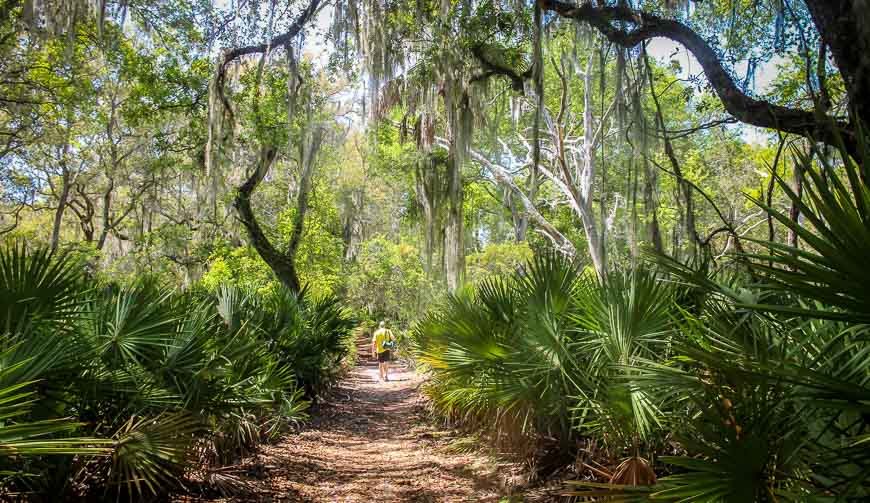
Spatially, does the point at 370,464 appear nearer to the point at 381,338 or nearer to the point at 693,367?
the point at 693,367

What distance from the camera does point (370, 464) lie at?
264 inches

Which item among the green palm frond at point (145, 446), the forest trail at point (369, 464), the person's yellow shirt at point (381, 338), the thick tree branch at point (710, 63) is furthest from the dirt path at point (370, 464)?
the person's yellow shirt at point (381, 338)

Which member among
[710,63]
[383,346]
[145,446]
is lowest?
[145,446]

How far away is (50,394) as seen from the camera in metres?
3.31

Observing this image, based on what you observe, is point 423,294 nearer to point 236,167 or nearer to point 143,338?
point 236,167

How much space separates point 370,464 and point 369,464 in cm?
1

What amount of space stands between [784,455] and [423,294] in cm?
2007

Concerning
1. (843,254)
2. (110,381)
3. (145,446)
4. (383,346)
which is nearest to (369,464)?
(145,446)

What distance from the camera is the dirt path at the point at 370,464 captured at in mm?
5387

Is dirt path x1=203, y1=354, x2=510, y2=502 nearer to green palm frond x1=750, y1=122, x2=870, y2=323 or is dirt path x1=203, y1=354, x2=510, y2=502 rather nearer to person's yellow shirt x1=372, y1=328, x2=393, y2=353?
green palm frond x1=750, y1=122, x2=870, y2=323

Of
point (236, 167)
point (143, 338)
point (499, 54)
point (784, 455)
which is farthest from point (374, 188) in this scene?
point (784, 455)

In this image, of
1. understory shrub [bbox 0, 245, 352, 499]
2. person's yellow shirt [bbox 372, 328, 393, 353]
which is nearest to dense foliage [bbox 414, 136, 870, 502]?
understory shrub [bbox 0, 245, 352, 499]

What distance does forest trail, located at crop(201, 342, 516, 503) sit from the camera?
5375 millimetres

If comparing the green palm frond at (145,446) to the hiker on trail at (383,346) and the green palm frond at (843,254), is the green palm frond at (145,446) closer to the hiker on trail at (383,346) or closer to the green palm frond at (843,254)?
the green palm frond at (843,254)
